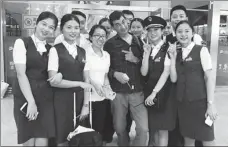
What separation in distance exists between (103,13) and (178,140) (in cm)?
102

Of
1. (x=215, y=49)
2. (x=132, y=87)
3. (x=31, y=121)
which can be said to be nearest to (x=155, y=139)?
(x=132, y=87)

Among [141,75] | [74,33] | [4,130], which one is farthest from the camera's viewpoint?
[141,75]

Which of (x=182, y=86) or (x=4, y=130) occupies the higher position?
(x=182, y=86)

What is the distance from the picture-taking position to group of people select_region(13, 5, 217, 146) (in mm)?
1362

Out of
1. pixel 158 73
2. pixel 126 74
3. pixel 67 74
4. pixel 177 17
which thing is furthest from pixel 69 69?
pixel 177 17

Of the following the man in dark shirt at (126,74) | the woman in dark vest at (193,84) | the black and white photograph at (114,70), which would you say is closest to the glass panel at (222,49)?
the black and white photograph at (114,70)

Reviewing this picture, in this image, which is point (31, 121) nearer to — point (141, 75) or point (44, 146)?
point (44, 146)

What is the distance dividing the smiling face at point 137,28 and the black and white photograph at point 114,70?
12mm

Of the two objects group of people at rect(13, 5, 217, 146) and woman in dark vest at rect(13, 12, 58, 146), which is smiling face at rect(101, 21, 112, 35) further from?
woman in dark vest at rect(13, 12, 58, 146)

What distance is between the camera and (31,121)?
1416 millimetres

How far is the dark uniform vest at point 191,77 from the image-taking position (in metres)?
1.38

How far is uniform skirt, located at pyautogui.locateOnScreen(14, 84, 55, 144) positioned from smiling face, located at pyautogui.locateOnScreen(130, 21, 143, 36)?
76 cm

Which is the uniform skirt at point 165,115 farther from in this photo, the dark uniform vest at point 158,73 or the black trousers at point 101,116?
the black trousers at point 101,116

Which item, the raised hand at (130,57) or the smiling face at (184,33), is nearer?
the smiling face at (184,33)
